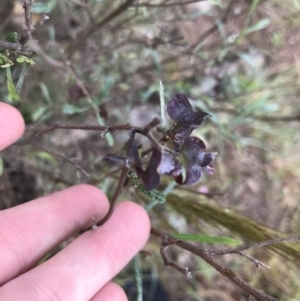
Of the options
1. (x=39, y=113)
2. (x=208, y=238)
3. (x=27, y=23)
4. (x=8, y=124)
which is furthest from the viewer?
(x=39, y=113)

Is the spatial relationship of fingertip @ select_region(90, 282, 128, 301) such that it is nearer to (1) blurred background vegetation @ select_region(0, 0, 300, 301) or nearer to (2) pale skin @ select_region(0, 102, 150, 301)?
(2) pale skin @ select_region(0, 102, 150, 301)

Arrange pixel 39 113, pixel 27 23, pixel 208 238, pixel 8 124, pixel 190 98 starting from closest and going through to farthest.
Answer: pixel 27 23 → pixel 208 238 → pixel 8 124 → pixel 39 113 → pixel 190 98

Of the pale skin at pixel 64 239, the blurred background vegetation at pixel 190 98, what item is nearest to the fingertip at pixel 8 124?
the pale skin at pixel 64 239

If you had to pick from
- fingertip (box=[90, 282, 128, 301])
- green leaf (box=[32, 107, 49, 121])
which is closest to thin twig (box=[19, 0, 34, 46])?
green leaf (box=[32, 107, 49, 121])

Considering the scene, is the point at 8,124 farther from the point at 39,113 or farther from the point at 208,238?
the point at 208,238

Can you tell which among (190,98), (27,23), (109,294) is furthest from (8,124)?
(190,98)

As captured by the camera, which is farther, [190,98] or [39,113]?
[190,98]

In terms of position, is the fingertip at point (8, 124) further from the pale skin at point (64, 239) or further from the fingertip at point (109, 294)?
the fingertip at point (109, 294)
